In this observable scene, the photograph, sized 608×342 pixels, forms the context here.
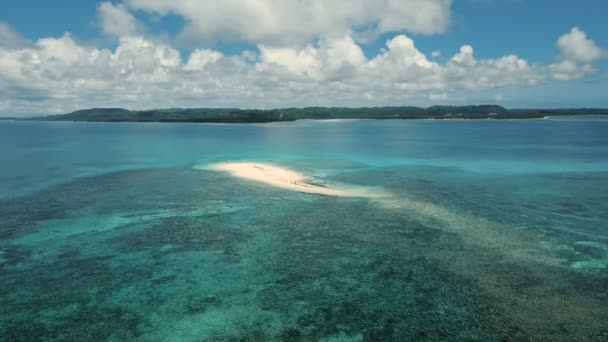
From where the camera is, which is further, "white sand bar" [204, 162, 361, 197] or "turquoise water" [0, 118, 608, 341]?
"white sand bar" [204, 162, 361, 197]

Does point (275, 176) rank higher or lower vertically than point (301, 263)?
higher

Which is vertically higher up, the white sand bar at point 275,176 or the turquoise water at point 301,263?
the white sand bar at point 275,176

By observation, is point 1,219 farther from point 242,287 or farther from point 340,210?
point 340,210

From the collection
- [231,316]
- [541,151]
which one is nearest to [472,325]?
[231,316]

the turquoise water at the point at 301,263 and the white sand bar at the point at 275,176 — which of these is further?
the white sand bar at the point at 275,176
